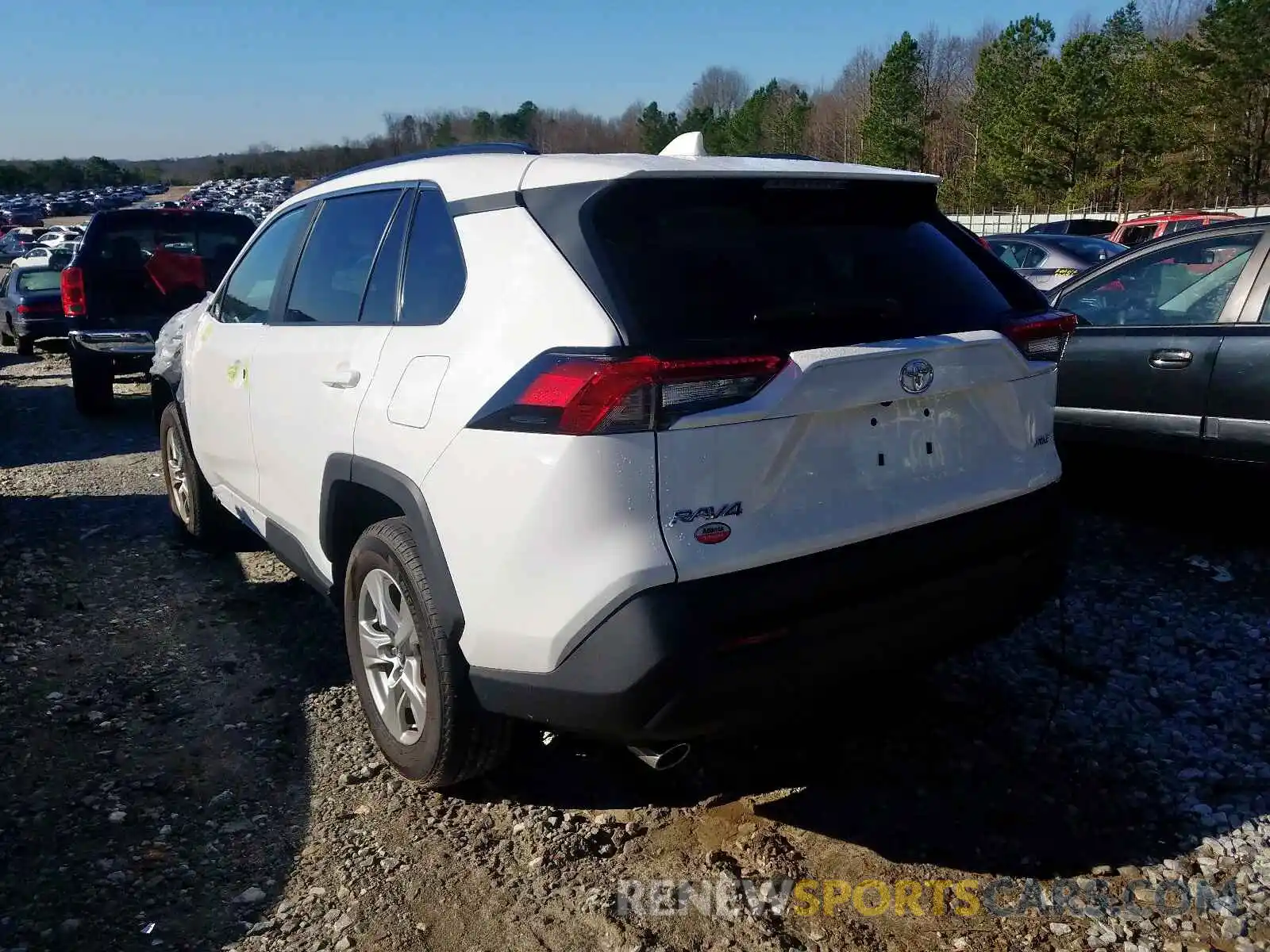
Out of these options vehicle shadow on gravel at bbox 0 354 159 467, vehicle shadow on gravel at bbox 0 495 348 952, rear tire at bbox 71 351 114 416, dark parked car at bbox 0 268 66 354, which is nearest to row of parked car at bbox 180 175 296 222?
dark parked car at bbox 0 268 66 354

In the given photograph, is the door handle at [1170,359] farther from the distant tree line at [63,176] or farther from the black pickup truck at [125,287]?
the distant tree line at [63,176]

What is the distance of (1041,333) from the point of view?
9.50 feet

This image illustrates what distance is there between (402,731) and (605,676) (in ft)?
3.37

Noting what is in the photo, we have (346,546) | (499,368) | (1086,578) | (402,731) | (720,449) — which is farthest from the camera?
(1086,578)

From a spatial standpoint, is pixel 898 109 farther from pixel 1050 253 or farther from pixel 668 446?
pixel 668 446

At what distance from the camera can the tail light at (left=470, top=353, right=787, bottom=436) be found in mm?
2213

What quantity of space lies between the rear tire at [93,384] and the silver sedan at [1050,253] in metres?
10.1

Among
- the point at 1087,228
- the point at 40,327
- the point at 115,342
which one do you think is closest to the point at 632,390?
the point at 115,342

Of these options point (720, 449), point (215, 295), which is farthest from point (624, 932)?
point (215, 295)

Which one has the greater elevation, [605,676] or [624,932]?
[605,676]

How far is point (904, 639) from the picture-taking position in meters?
2.59

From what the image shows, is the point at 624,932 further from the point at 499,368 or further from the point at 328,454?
the point at 328,454

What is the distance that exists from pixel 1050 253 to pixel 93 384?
1129 centimetres

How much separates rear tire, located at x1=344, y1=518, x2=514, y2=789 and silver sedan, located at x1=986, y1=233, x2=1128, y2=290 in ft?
35.8
